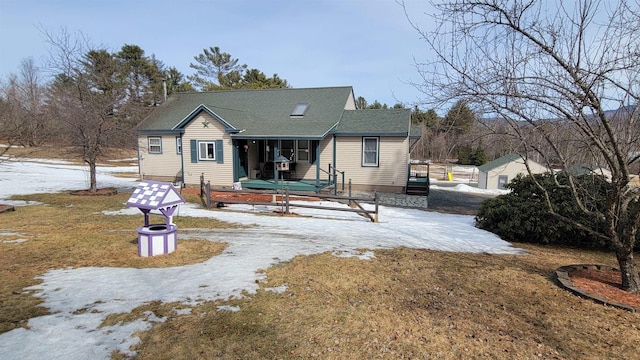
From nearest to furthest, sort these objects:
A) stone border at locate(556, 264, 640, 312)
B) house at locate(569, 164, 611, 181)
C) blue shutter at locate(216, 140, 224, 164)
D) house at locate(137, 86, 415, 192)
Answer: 1. stone border at locate(556, 264, 640, 312)
2. house at locate(569, 164, 611, 181)
3. house at locate(137, 86, 415, 192)
4. blue shutter at locate(216, 140, 224, 164)

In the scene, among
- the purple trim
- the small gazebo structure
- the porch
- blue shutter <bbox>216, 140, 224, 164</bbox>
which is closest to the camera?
the small gazebo structure

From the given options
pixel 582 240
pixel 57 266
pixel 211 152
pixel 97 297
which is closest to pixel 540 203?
pixel 582 240

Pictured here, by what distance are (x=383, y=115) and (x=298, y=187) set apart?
638cm

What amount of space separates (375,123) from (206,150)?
30.3ft

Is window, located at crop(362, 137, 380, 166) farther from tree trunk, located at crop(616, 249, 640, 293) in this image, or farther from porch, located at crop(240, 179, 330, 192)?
tree trunk, located at crop(616, 249, 640, 293)

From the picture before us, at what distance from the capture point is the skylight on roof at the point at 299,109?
20.0m

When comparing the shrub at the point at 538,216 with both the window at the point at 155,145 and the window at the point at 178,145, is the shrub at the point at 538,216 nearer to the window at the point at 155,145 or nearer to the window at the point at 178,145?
the window at the point at 178,145

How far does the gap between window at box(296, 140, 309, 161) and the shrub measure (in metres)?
10.6

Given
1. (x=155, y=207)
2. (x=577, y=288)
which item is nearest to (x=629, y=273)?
(x=577, y=288)

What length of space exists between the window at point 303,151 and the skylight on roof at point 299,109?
2.13 metres

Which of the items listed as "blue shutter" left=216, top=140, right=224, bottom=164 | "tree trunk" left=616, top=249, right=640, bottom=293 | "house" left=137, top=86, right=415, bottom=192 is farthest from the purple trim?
"blue shutter" left=216, top=140, right=224, bottom=164

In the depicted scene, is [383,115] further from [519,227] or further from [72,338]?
[72,338]

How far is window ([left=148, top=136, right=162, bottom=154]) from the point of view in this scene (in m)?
19.5

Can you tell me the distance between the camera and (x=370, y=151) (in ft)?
58.2
